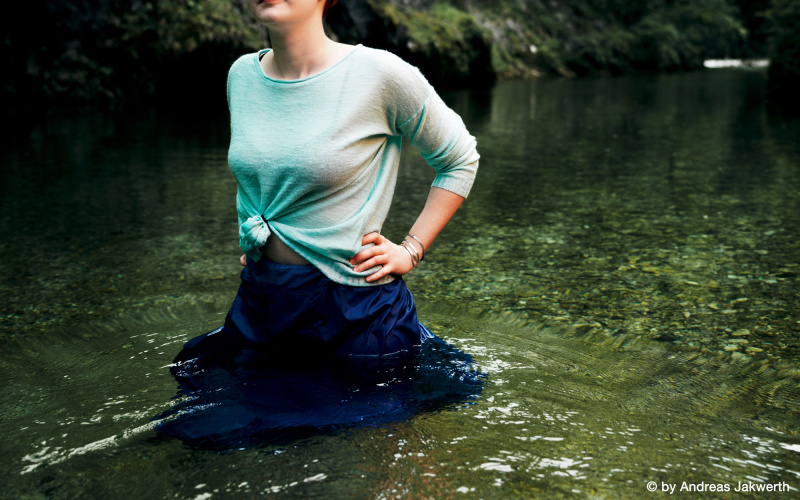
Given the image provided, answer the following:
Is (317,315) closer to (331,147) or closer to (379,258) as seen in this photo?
(379,258)

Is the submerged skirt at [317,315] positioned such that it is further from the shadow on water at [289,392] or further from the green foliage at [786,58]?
the green foliage at [786,58]

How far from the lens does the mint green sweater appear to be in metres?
2.21

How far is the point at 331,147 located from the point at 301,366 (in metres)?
0.77

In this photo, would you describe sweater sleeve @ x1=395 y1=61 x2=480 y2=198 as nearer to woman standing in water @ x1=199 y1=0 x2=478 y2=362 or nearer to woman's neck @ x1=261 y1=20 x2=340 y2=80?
woman standing in water @ x1=199 y1=0 x2=478 y2=362

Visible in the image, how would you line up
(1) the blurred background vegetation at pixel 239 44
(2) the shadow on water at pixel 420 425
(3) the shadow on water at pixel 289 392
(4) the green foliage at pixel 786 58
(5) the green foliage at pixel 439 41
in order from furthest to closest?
(5) the green foliage at pixel 439 41, (4) the green foliage at pixel 786 58, (1) the blurred background vegetation at pixel 239 44, (3) the shadow on water at pixel 289 392, (2) the shadow on water at pixel 420 425

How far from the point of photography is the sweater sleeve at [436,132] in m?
2.26

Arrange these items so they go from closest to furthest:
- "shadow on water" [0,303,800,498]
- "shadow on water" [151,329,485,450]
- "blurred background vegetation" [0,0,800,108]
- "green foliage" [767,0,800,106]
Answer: "shadow on water" [0,303,800,498] < "shadow on water" [151,329,485,450] < "blurred background vegetation" [0,0,800,108] < "green foliage" [767,0,800,106]

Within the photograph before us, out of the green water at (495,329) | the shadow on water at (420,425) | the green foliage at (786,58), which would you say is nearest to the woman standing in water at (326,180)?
the shadow on water at (420,425)

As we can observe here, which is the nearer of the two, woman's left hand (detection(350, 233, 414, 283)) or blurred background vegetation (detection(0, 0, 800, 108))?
woman's left hand (detection(350, 233, 414, 283))

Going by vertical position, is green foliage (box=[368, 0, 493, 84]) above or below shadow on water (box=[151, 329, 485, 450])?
above

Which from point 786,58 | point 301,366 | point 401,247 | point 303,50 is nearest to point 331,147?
point 303,50

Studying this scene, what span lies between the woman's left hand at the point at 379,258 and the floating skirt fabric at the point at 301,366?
68mm

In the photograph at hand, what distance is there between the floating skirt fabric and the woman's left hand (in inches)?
2.7

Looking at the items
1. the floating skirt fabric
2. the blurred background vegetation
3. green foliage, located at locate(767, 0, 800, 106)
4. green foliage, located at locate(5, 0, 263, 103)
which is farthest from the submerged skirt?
green foliage, located at locate(767, 0, 800, 106)
